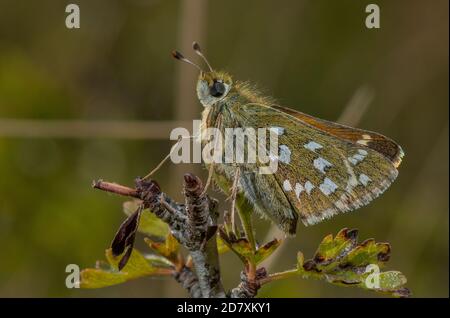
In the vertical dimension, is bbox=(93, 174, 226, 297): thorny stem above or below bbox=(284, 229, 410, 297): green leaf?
above

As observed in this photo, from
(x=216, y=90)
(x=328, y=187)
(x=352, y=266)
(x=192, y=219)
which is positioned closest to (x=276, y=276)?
(x=352, y=266)

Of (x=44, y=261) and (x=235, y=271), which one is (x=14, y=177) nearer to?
(x=44, y=261)

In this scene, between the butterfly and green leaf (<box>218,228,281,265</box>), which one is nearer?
green leaf (<box>218,228,281,265</box>)

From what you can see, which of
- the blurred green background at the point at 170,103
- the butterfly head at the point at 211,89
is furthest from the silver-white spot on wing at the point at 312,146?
the blurred green background at the point at 170,103

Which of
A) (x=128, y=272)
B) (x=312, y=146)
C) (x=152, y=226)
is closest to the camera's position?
(x=128, y=272)

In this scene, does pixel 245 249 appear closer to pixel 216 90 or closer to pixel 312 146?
pixel 312 146

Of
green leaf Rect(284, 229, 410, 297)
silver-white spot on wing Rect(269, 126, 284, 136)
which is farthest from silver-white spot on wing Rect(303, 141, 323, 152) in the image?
green leaf Rect(284, 229, 410, 297)

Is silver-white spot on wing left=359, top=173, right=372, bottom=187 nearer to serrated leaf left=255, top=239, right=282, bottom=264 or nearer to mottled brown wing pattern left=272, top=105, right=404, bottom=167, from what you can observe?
mottled brown wing pattern left=272, top=105, right=404, bottom=167
